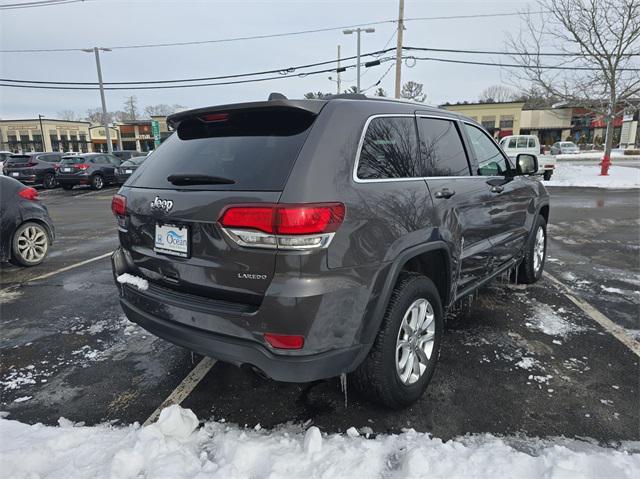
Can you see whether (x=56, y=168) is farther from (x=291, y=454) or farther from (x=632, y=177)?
(x=632, y=177)

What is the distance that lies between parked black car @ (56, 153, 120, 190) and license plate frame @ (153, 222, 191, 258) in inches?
780

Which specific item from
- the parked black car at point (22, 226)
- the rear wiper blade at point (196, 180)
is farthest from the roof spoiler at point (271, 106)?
the parked black car at point (22, 226)

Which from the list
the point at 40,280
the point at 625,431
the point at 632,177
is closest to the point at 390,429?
the point at 625,431

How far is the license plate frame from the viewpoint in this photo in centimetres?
244

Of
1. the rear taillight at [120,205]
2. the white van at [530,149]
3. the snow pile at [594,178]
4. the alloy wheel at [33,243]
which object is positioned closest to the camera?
the rear taillight at [120,205]

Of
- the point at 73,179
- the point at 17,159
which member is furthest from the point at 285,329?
the point at 17,159

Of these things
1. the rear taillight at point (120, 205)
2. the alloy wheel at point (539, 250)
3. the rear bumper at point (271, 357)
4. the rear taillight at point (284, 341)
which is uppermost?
the rear taillight at point (120, 205)

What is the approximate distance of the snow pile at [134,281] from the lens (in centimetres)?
274

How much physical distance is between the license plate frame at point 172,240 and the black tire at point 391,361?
1175mm

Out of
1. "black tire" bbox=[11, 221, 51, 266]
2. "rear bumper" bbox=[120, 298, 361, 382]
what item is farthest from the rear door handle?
"black tire" bbox=[11, 221, 51, 266]

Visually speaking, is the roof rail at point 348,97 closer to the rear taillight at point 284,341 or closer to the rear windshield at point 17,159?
the rear taillight at point 284,341

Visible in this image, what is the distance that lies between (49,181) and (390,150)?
76.9 ft

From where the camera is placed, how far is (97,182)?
20438 millimetres

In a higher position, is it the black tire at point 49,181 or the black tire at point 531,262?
the black tire at point 531,262
